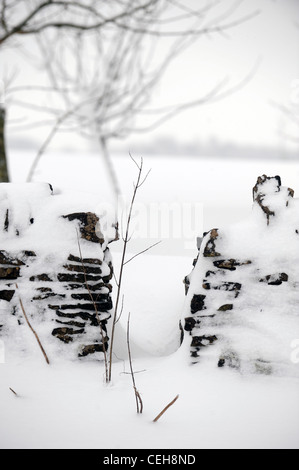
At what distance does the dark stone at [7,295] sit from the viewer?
2521 millimetres

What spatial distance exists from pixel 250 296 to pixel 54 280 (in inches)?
55.1

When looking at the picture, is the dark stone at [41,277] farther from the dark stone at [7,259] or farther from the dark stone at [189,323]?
the dark stone at [189,323]

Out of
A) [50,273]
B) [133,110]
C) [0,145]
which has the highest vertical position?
[133,110]

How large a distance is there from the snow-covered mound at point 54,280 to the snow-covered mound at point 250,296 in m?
0.70

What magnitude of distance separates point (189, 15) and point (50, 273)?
2767mm

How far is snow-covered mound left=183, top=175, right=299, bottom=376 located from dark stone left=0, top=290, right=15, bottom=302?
126cm

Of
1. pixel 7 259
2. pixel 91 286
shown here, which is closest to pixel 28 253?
pixel 7 259

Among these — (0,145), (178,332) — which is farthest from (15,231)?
(0,145)

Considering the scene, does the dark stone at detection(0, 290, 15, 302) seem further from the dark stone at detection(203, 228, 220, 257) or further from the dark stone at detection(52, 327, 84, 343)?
the dark stone at detection(203, 228, 220, 257)

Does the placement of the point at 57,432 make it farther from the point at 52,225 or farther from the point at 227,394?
the point at 52,225

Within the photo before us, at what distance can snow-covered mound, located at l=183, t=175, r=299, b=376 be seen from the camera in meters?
2.29

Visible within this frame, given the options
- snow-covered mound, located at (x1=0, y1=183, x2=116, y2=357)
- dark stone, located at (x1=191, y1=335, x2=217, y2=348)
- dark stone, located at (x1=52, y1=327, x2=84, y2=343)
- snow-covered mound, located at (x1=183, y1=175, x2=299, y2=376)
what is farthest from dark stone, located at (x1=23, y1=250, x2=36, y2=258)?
dark stone, located at (x1=191, y1=335, x2=217, y2=348)

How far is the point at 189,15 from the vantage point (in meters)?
3.36

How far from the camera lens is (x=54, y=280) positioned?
254 cm
